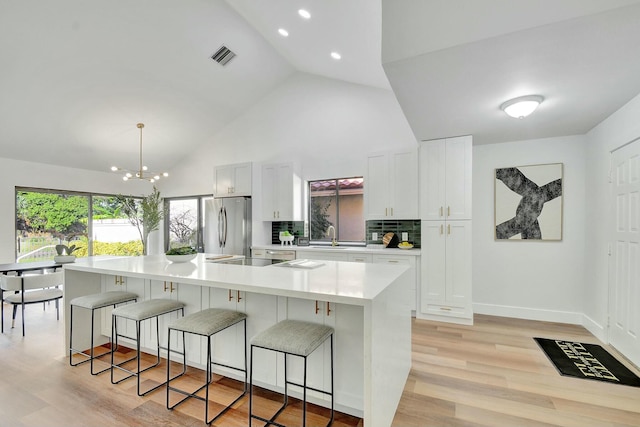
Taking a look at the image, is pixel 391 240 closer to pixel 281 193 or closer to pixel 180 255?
pixel 281 193

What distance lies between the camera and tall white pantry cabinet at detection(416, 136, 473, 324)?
12.3 feet

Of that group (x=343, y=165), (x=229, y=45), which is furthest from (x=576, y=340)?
(x=229, y=45)

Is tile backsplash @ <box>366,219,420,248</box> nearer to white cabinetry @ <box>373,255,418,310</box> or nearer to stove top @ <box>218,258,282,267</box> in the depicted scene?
white cabinetry @ <box>373,255,418,310</box>

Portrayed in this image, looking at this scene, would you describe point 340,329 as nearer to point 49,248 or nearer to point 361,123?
point 361,123

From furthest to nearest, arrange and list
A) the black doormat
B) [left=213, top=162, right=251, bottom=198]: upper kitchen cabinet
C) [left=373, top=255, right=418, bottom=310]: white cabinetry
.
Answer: [left=213, top=162, right=251, bottom=198]: upper kitchen cabinet
[left=373, top=255, right=418, bottom=310]: white cabinetry
the black doormat

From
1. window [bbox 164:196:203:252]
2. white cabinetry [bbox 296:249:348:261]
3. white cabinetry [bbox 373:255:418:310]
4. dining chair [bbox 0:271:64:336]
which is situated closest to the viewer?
dining chair [bbox 0:271:64:336]

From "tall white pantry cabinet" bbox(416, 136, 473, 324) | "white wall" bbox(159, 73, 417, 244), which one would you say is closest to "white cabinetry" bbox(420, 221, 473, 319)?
"tall white pantry cabinet" bbox(416, 136, 473, 324)

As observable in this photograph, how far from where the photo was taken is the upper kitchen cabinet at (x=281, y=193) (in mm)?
5176

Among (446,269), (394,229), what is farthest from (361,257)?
(446,269)

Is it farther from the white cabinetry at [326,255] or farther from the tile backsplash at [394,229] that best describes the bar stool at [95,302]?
the tile backsplash at [394,229]

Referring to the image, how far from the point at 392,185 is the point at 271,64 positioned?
2.83 metres

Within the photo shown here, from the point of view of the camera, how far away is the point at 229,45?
4.39 m

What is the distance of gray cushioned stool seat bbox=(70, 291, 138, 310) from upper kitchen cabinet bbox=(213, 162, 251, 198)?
307 centimetres

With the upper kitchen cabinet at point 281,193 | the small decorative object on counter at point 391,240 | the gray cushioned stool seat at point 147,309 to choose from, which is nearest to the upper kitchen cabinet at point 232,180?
the upper kitchen cabinet at point 281,193
